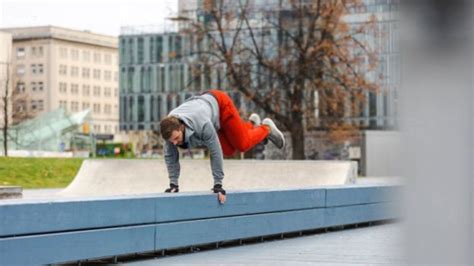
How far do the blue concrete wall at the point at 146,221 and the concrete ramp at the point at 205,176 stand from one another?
5.86 m

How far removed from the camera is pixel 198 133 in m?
9.70

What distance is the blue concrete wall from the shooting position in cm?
758

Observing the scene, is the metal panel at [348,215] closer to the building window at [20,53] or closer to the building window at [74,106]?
the building window at [20,53]

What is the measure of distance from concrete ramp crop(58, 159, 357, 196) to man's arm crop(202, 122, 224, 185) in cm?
911

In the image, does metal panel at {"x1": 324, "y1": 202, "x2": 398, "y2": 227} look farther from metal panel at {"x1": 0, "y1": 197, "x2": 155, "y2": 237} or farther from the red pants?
metal panel at {"x1": 0, "y1": 197, "x2": 155, "y2": 237}

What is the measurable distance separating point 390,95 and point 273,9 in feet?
158

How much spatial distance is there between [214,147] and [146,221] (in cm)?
111

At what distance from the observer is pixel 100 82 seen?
138 m

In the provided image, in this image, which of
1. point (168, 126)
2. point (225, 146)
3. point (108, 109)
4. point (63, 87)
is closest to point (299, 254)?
point (225, 146)

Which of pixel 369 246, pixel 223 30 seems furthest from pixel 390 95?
pixel 223 30

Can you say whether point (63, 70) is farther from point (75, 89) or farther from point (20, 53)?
point (20, 53)

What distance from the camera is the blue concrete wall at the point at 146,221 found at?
758cm

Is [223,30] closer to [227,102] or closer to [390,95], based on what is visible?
[227,102]

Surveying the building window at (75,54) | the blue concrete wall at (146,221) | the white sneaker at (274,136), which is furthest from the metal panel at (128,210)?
the building window at (75,54)
